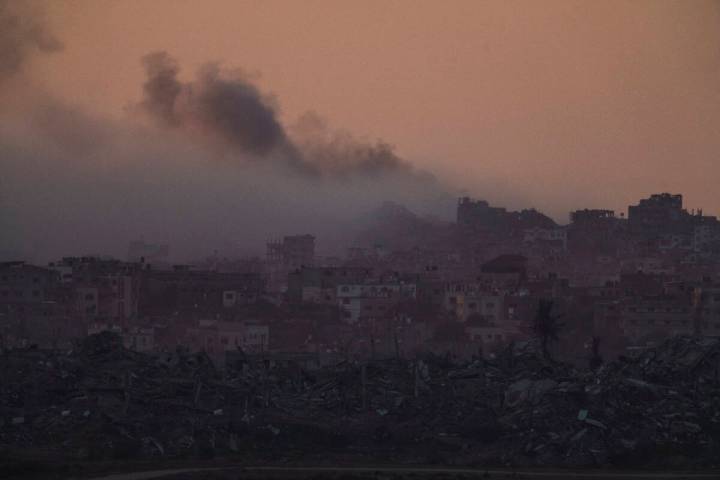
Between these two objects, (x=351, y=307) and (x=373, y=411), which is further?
(x=351, y=307)

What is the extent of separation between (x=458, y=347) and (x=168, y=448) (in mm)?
36535

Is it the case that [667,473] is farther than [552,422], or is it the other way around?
[552,422]

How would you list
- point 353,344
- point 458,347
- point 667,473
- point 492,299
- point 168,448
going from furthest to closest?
point 492,299
point 353,344
point 458,347
point 168,448
point 667,473

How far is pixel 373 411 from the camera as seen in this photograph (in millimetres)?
36906

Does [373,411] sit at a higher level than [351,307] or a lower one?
lower

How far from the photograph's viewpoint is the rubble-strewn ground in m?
32.2

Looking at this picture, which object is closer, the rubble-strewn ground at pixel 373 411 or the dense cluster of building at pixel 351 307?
the rubble-strewn ground at pixel 373 411

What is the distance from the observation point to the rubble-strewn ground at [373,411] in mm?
32250

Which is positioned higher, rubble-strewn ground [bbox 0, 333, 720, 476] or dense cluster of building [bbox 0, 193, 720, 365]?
dense cluster of building [bbox 0, 193, 720, 365]

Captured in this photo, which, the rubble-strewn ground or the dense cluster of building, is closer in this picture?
the rubble-strewn ground

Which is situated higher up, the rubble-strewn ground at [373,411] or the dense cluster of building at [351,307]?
the dense cluster of building at [351,307]

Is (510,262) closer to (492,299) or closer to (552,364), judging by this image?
(492,299)

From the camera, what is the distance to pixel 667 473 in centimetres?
3006

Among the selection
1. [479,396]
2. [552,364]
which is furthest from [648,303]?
[479,396]
